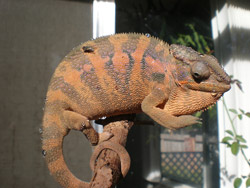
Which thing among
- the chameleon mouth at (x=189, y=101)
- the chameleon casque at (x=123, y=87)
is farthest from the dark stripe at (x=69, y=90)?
the chameleon mouth at (x=189, y=101)

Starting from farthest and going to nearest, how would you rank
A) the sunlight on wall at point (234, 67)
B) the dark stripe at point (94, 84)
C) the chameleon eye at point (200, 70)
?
the sunlight on wall at point (234, 67), the dark stripe at point (94, 84), the chameleon eye at point (200, 70)

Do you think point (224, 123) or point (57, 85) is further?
point (224, 123)

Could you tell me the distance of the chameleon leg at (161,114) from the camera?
2.19ft

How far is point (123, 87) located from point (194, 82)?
0.23 metres

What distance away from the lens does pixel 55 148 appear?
0.78 m

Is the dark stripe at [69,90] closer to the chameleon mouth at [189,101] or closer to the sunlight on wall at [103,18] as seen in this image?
the chameleon mouth at [189,101]

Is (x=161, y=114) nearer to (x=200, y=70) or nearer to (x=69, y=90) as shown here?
(x=200, y=70)

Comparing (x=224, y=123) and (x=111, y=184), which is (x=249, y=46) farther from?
(x=111, y=184)

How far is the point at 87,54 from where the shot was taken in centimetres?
75

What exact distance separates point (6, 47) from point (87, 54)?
1.11m

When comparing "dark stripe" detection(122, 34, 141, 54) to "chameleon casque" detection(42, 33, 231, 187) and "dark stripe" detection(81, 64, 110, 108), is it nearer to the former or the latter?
"chameleon casque" detection(42, 33, 231, 187)

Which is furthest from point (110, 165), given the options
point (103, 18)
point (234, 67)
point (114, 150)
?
point (234, 67)

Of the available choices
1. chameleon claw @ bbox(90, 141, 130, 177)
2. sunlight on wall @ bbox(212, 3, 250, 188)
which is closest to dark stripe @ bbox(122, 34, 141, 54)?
chameleon claw @ bbox(90, 141, 130, 177)

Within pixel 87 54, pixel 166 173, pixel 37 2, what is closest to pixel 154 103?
pixel 87 54
